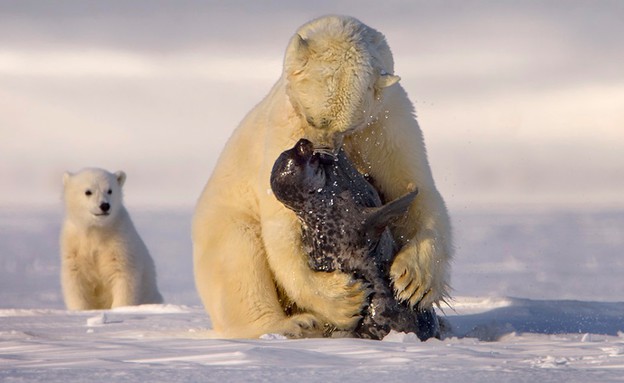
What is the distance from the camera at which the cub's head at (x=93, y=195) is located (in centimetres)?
1250

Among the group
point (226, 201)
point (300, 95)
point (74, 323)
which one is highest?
point (300, 95)

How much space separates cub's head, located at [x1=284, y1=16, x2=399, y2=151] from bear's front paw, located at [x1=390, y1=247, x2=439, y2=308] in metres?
0.76

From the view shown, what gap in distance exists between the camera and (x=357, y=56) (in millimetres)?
5453

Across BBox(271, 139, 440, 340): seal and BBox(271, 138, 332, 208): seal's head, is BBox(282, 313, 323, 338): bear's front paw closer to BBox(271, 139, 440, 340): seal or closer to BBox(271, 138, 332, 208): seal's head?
BBox(271, 139, 440, 340): seal

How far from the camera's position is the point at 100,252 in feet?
41.1

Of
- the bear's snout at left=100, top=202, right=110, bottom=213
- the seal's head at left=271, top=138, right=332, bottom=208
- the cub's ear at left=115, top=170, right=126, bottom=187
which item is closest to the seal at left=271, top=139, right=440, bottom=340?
the seal's head at left=271, top=138, right=332, bottom=208

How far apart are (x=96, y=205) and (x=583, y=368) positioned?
377 inches

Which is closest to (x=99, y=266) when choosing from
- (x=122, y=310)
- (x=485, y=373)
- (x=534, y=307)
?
(x=122, y=310)

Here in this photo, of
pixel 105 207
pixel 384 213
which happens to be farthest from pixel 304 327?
pixel 105 207

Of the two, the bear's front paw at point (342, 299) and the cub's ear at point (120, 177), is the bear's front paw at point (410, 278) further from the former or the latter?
the cub's ear at point (120, 177)

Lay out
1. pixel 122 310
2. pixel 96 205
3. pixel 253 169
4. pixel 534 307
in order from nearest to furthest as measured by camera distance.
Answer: pixel 253 169
pixel 534 307
pixel 122 310
pixel 96 205

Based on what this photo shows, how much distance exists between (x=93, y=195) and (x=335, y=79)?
7801 millimetres

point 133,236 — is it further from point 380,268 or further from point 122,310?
point 380,268

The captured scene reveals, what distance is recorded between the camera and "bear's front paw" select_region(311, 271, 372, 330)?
18.3 feet
